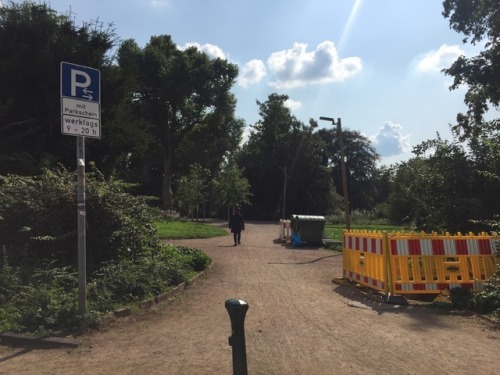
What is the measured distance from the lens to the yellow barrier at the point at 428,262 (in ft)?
29.3

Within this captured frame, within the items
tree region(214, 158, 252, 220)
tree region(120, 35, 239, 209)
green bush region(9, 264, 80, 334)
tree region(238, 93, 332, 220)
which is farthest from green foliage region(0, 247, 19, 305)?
tree region(238, 93, 332, 220)

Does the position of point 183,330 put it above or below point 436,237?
below

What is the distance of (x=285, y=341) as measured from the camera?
5.85 m

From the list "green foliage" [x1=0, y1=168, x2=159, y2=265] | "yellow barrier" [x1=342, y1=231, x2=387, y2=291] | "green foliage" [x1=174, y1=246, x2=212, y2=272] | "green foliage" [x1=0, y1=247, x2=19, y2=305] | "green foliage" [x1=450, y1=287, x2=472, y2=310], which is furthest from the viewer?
"green foliage" [x1=174, y1=246, x2=212, y2=272]

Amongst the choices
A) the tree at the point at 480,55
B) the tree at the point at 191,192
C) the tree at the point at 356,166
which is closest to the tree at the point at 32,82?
the tree at the point at 480,55

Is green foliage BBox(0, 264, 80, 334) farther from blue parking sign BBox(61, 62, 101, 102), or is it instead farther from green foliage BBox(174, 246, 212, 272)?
green foliage BBox(174, 246, 212, 272)

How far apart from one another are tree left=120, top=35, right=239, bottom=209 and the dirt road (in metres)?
40.2

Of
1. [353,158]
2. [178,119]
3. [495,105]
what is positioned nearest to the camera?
[495,105]

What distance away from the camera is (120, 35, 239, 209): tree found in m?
48.1

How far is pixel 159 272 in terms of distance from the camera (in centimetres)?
925

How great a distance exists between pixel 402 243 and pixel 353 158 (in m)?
82.6

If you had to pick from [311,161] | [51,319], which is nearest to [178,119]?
[311,161]

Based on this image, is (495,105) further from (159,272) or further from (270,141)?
(270,141)

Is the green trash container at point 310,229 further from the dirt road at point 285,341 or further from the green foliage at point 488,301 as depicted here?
the green foliage at point 488,301
